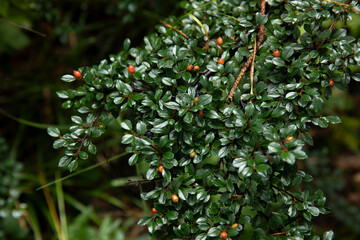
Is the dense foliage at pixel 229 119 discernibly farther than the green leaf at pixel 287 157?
Yes

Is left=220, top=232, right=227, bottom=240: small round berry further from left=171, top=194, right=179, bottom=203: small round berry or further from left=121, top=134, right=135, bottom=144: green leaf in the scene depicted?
left=121, top=134, right=135, bottom=144: green leaf

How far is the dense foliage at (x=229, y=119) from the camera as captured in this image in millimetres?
911

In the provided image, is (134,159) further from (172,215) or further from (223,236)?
(223,236)

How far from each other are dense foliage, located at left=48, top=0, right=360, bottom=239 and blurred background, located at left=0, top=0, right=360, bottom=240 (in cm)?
103

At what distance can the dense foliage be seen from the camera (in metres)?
0.91

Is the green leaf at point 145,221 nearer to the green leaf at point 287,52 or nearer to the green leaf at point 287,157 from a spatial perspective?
the green leaf at point 287,157

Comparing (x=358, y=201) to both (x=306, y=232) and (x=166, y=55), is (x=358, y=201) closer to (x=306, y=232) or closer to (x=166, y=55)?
(x=306, y=232)

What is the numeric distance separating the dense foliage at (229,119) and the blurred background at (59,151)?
1.03 metres

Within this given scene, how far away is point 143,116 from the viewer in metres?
1.00

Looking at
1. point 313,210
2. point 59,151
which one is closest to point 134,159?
point 313,210

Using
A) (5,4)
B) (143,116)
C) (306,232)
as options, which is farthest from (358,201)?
(5,4)

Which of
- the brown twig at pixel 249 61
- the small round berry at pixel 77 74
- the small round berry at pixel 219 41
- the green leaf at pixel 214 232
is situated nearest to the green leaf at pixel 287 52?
the brown twig at pixel 249 61

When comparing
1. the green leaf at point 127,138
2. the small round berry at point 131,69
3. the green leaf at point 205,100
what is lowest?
the green leaf at point 127,138

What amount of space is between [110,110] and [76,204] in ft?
5.13
